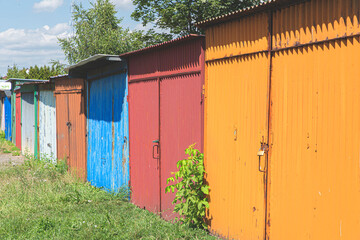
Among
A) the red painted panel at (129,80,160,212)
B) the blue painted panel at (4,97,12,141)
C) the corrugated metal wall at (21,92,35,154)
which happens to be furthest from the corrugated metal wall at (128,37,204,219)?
the blue painted panel at (4,97,12,141)

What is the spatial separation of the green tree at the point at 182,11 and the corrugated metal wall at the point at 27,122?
1026 cm

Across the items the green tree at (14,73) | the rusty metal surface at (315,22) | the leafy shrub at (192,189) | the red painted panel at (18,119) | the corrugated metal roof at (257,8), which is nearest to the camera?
the rusty metal surface at (315,22)

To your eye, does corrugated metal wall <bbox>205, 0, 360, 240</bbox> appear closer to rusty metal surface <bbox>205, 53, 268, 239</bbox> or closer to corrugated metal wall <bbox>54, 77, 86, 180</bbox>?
rusty metal surface <bbox>205, 53, 268, 239</bbox>

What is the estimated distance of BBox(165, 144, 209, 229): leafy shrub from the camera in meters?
5.00

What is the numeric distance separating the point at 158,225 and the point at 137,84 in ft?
9.03

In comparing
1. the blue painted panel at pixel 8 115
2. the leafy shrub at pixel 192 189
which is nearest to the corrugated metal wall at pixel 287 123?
the leafy shrub at pixel 192 189

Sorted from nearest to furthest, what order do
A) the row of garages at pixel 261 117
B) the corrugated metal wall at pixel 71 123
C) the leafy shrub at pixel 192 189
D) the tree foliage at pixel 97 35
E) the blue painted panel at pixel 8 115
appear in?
the row of garages at pixel 261 117 < the leafy shrub at pixel 192 189 < the corrugated metal wall at pixel 71 123 < the blue painted panel at pixel 8 115 < the tree foliage at pixel 97 35

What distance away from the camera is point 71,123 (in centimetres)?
Result: 1041

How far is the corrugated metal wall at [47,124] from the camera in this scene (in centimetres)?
1206

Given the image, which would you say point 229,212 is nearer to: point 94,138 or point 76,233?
point 76,233

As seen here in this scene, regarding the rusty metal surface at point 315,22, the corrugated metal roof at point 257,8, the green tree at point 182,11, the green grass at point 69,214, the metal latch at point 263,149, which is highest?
the green tree at point 182,11

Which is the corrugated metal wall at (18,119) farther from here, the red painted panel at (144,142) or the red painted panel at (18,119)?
the red painted panel at (144,142)

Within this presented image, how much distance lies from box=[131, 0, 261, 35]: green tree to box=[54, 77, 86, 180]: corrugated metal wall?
37.6 ft

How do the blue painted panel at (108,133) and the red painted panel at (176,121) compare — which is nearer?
the red painted panel at (176,121)
